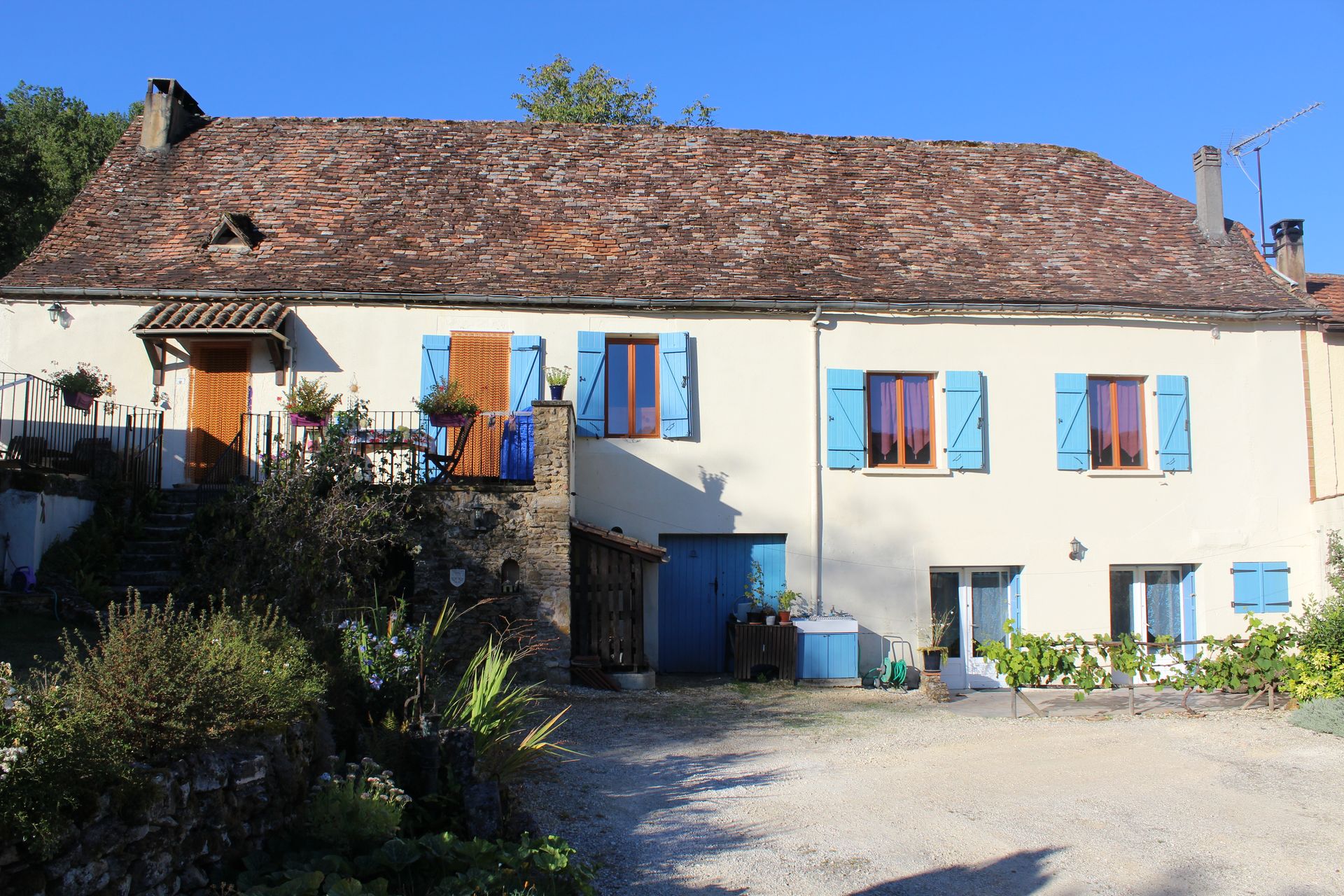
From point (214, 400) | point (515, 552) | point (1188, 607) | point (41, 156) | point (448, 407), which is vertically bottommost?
point (1188, 607)

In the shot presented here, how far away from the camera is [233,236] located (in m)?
13.6

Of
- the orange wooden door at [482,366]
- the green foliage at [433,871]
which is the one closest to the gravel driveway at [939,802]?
the green foliage at [433,871]

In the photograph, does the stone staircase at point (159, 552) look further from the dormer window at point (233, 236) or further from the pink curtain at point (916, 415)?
the pink curtain at point (916, 415)

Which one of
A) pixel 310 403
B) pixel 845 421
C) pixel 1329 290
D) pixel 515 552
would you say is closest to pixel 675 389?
pixel 845 421

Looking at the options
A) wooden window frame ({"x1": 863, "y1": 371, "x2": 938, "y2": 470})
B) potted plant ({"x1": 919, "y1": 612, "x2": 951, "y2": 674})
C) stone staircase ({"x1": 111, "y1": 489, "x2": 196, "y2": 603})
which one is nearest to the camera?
stone staircase ({"x1": 111, "y1": 489, "x2": 196, "y2": 603})

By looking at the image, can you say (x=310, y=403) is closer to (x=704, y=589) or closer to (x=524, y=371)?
(x=524, y=371)

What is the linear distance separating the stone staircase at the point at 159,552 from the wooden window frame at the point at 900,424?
324 inches


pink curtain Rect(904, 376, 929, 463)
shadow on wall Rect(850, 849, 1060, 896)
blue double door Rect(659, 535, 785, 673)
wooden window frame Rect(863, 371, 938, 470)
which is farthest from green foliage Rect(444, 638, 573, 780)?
pink curtain Rect(904, 376, 929, 463)

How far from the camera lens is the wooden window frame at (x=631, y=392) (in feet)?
42.9

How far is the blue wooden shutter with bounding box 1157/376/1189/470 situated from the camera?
1378 cm

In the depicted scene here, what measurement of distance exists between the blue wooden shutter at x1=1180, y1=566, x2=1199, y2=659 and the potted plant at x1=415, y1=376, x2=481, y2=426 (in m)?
9.72

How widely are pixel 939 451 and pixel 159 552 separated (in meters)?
9.39

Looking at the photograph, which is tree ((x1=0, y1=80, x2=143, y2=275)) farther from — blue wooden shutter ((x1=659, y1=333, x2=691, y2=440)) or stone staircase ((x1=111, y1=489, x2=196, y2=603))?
blue wooden shutter ((x1=659, y1=333, x2=691, y2=440))

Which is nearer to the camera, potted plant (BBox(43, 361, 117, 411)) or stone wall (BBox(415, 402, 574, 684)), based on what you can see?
stone wall (BBox(415, 402, 574, 684))
